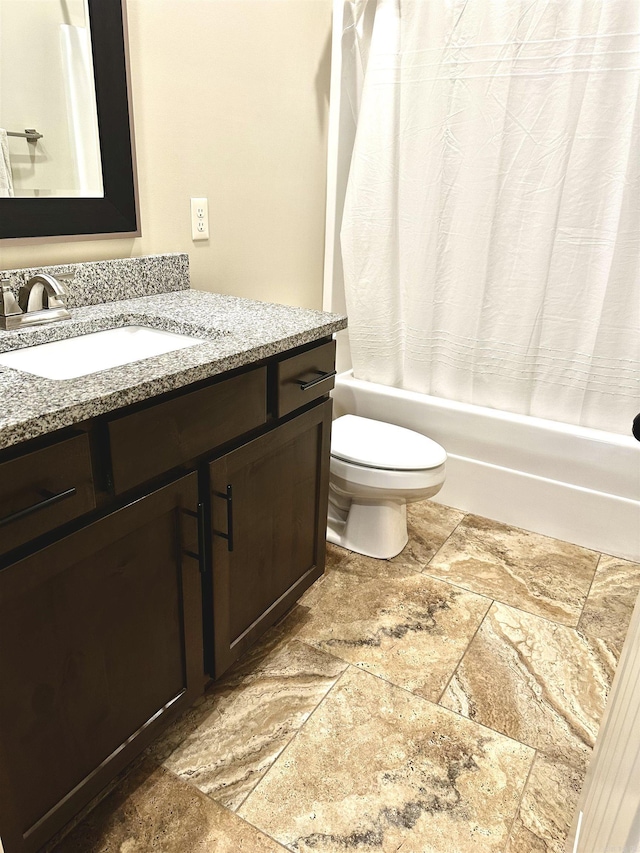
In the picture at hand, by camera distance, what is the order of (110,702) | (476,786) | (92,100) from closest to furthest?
(110,702), (476,786), (92,100)

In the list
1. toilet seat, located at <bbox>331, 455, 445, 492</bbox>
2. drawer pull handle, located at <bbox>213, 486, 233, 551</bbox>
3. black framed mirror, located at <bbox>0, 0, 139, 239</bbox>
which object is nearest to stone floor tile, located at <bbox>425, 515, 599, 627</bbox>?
toilet seat, located at <bbox>331, 455, 445, 492</bbox>

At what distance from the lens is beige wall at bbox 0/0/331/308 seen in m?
1.57

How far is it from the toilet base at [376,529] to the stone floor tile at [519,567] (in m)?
0.15

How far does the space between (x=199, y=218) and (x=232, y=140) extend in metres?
0.28

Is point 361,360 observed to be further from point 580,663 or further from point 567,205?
point 580,663

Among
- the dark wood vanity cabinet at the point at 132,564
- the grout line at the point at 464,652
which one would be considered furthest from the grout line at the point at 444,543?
the dark wood vanity cabinet at the point at 132,564

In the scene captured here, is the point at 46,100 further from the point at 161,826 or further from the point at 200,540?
the point at 161,826

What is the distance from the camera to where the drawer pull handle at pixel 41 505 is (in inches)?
33.2

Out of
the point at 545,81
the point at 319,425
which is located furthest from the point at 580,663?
the point at 545,81

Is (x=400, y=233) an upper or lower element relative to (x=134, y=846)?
upper

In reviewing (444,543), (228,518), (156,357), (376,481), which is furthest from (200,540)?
(444,543)

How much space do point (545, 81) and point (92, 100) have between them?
1365 millimetres

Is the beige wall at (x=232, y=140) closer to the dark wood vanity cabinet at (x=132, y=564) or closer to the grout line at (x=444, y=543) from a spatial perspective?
the dark wood vanity cabinet at (x=132, y=564)

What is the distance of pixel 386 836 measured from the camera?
4.00 ft
